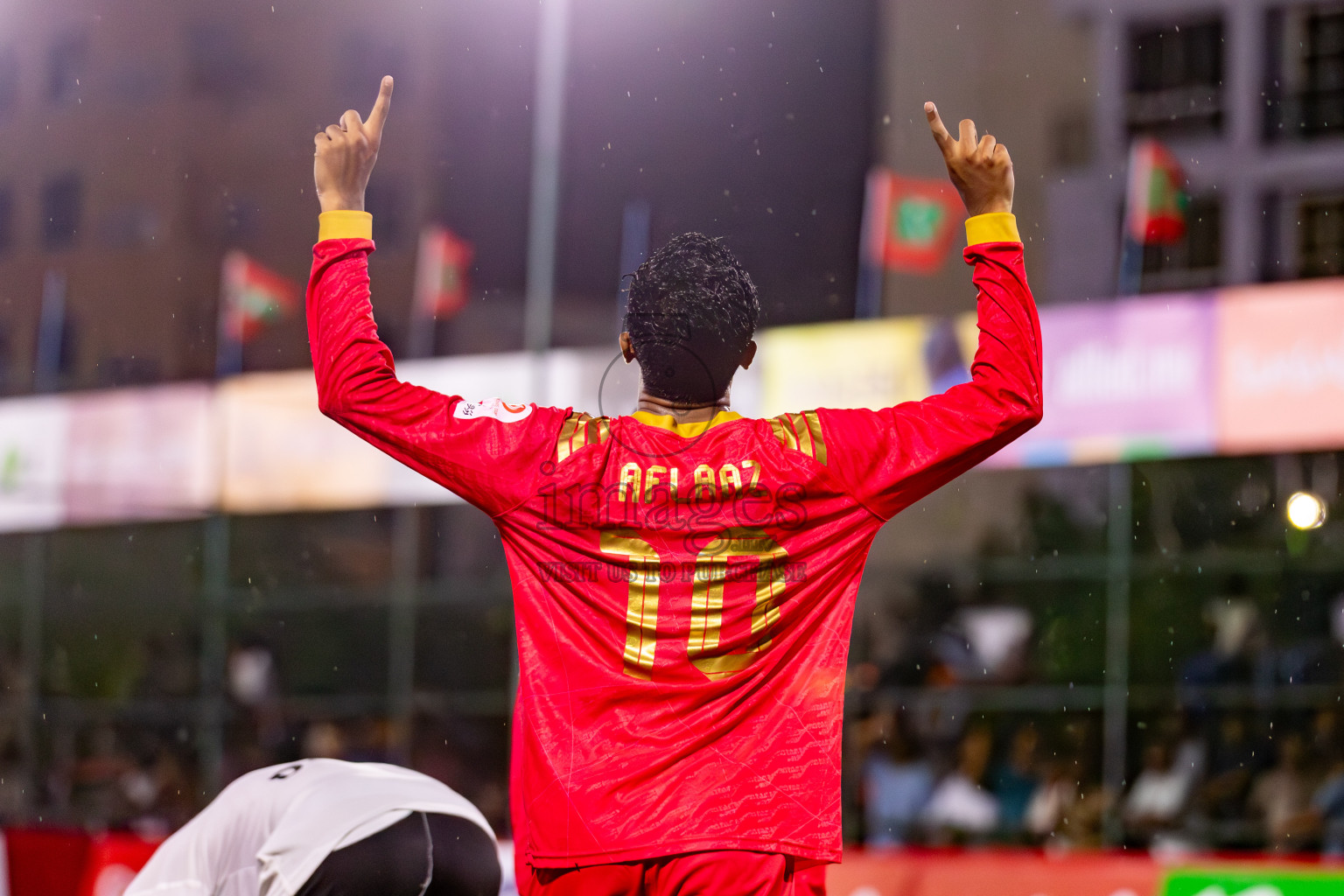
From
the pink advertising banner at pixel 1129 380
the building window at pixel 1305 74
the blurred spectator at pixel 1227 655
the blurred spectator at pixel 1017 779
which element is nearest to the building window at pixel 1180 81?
the building window at pixel 1305 74

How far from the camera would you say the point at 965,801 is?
872 cm

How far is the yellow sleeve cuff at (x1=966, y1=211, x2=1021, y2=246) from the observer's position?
1.87 metres

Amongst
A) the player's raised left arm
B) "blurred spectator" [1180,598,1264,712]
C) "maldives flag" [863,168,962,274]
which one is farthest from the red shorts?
"maldives flag" [863,168,962,274]

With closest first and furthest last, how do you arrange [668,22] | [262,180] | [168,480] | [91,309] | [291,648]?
[668,22], [291,648], [168,480], [91,309], [262,180]

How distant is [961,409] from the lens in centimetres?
180

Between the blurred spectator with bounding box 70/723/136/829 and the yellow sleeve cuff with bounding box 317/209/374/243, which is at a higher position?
the yellow sleeve cuff with bounding box 317/209/374/243

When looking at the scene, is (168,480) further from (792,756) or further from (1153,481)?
(792,756)

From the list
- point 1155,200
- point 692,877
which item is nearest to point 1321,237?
point 1155,200

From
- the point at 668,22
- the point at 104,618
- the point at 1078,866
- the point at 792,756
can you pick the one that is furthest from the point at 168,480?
the point at 792,756

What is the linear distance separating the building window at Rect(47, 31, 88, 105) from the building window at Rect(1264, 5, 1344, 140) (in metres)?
12.1

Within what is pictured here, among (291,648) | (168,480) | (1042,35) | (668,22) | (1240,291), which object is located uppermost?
(1042,35)

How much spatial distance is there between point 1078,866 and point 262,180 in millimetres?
19438

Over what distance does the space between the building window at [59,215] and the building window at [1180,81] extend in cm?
1120

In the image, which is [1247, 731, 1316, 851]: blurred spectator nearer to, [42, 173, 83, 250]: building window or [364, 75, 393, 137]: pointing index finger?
[364, 75, 393, 137]: pointing index finger
